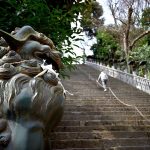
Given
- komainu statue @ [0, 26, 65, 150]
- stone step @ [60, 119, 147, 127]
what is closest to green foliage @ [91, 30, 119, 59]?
stone step @ [60, 119, 147, 127]

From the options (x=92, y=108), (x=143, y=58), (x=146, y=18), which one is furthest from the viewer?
(x=146, y=18)

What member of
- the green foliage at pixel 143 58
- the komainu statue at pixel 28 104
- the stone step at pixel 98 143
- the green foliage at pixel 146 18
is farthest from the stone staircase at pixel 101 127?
the green foliage at pixel 146 18

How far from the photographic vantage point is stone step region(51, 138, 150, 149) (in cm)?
756

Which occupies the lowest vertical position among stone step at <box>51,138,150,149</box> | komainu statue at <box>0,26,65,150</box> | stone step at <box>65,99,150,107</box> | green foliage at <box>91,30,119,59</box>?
stone step at <box>51,138,150,149</box>

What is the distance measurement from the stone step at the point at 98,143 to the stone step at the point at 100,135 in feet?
0.71

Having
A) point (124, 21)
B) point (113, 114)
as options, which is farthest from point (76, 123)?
point (124, 21)

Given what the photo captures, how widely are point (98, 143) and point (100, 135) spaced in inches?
19.8

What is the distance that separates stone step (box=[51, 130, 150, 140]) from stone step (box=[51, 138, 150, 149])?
0.71ft

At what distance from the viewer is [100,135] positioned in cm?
832

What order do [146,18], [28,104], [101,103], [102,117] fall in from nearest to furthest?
[28,104] < [102,117] < [101,103] < [146,18]

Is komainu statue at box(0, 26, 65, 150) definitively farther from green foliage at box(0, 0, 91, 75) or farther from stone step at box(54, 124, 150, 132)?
stone step at box(54, 124, 150, 132)

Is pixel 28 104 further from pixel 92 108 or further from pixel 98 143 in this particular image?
pixel 92 108

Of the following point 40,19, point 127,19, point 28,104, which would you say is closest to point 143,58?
point 127,19

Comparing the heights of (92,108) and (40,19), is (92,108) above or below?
below
